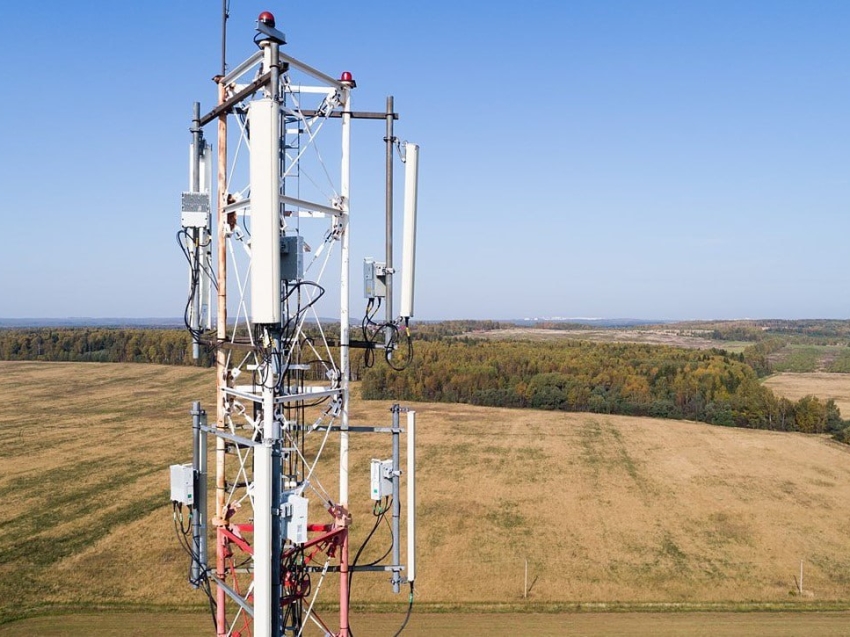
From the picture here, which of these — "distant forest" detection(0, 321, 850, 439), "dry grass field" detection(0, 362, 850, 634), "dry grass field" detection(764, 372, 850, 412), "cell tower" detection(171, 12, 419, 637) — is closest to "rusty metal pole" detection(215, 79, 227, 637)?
"cell tower" detection(171, 12, 419, 637)

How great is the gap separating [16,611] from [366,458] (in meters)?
29.2

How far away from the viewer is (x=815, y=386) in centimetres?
10556

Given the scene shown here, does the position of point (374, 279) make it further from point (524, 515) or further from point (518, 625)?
point (524, 515)

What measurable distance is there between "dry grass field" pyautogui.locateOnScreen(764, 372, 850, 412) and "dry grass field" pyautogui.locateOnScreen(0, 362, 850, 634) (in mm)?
33433

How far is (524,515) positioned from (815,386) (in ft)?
302

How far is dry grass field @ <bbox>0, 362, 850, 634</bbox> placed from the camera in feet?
83.0

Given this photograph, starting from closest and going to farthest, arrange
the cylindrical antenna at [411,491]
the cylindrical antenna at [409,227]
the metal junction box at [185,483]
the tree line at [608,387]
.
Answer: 1. the metal junction box at [185,483]
2. the cylindrical antenna at [411,491]
3. the cylindrical antenna at [409,227]
4. the tree line at [608,387]

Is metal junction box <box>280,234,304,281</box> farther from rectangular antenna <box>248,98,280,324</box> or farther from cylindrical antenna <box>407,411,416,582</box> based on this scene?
cylindrical antenna <box>407,411,416,582</box>

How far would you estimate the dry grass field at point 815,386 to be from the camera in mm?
91494

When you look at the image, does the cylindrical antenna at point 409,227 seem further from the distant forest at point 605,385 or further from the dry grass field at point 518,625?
the distant forest at point 605,385

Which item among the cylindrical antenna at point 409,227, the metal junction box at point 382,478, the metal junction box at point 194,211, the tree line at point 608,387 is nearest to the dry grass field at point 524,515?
the tree line at point 608,387

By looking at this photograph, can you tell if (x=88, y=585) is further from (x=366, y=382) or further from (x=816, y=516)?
(x=366, y=382)

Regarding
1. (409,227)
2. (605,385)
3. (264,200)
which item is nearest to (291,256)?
(264,200)

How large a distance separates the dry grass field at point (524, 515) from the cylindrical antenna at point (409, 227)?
1684 centimetres
